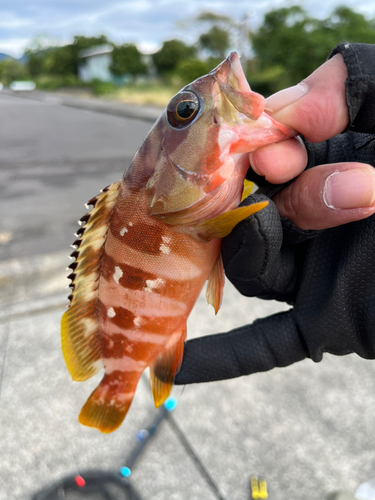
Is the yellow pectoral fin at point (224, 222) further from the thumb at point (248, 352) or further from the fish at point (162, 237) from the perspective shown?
the thumb at point (248, 352)

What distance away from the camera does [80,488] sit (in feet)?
7.16

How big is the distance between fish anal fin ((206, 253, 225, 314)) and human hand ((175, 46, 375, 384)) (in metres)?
0.05

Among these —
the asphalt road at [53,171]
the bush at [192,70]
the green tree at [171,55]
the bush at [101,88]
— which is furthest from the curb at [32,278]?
the green tree at [171,55]

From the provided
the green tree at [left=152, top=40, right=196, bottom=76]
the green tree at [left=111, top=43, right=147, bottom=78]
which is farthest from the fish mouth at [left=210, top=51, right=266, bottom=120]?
the green tree at [left=111, top=43, right=147, bottom=78]

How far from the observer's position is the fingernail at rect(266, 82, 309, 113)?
1247 millimetres

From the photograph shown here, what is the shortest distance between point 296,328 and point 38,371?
2.16 m

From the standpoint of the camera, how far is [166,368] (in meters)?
1.69

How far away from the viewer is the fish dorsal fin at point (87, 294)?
1.53m

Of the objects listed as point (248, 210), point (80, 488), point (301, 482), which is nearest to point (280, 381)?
Answer: point (301, 482)

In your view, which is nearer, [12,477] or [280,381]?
[12,477]

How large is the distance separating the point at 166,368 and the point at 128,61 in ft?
148

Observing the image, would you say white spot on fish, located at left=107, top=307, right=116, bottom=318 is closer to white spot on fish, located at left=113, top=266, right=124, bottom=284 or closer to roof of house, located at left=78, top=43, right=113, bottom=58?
white spot on fish, located at left=113, top=266, right=124, bottom=284

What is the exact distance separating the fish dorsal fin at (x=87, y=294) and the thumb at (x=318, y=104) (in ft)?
2.28

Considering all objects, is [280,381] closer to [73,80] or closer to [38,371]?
[38,371]
